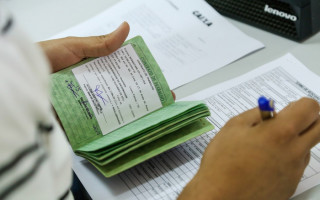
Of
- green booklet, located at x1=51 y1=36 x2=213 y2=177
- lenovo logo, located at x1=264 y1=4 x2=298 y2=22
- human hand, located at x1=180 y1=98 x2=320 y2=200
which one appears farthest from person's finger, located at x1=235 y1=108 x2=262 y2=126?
lenovo logo, located at x1=264 y1=4 x2=298 y2=22

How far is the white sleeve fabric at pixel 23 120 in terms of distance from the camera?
0.36 metres

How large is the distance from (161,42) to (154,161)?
364 mm

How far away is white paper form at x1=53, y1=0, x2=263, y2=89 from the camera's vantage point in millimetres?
991

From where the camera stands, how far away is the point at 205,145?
779 mm

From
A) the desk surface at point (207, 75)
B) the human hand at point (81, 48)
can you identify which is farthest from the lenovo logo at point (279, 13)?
the human hand at point (81, 48)

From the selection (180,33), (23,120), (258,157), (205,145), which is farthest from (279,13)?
(23,120)

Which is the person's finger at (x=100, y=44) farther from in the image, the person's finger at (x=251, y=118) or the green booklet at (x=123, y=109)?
the person's finger at (x=251, y=118)

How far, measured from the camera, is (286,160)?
60 cm

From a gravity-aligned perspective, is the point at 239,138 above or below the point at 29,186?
below

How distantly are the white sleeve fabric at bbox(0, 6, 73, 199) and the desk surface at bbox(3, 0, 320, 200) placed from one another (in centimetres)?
42

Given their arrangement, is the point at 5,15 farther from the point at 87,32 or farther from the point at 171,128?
the point at 87,32

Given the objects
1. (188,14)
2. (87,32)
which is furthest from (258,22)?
(87,32)

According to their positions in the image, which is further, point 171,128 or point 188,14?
point 188,14

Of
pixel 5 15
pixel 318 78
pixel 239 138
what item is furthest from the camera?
pixel 318 78
